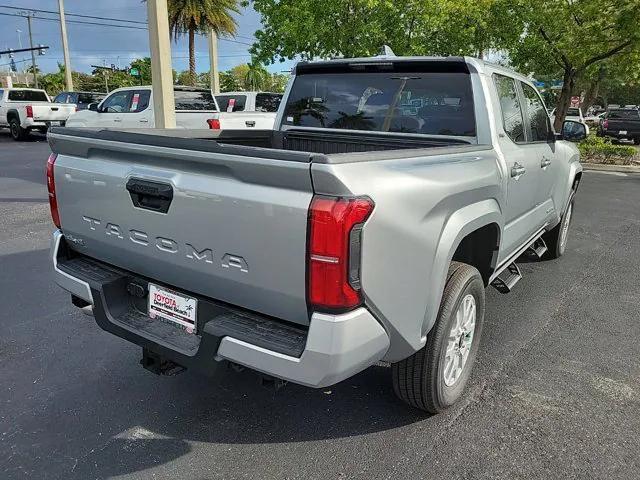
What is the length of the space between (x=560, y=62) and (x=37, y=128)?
→ 59.6 feet

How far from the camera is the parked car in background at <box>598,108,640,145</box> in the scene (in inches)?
857

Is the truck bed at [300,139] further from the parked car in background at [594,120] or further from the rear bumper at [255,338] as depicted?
the parked car in background at [594,120]

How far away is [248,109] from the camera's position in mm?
13555

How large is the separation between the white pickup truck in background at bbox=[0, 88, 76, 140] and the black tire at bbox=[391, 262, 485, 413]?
18.4 meters

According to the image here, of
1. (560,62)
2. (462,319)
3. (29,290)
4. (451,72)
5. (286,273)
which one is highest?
(560,62)

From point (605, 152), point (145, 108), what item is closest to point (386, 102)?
point (145, 108)

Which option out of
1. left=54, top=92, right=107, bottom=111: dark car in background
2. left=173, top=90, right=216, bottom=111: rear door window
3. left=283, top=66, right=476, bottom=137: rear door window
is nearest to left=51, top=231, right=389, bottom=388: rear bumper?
left=283, top=66, right=476, bottom=137: rear door window

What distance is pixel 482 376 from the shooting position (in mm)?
3357

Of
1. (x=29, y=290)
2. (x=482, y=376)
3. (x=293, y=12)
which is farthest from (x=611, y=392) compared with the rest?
(x=293, y=12)

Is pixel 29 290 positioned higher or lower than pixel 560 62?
lower

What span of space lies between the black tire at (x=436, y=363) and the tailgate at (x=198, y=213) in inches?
33.0

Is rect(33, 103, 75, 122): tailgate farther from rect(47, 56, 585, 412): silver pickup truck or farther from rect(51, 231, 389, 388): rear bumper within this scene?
rect(51, 231, 389, 388): rear bumper

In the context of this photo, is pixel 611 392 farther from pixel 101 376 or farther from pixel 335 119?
pixel 101 376

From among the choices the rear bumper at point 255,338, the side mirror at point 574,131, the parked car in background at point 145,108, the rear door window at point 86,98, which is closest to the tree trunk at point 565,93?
the parked car in background at point 145,108
